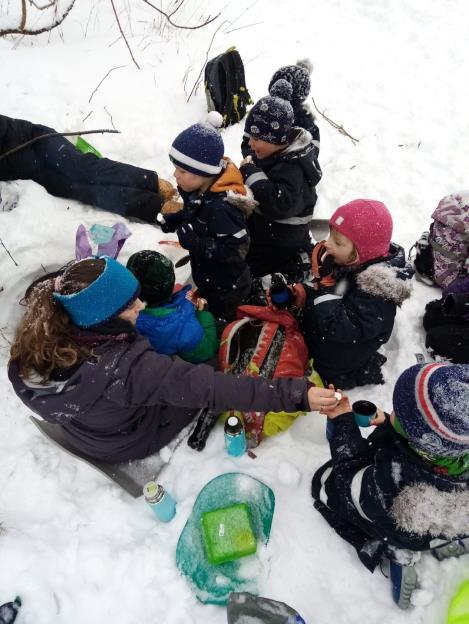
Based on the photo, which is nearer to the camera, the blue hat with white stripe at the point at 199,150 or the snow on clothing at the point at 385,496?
the snow on clothing at the point at 385,496

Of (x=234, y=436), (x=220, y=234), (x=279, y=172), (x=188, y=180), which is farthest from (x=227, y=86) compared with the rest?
(x=234, y=436)

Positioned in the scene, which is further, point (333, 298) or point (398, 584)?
point (333, 298)

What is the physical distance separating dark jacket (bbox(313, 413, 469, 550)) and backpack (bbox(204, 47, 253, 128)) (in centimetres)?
384

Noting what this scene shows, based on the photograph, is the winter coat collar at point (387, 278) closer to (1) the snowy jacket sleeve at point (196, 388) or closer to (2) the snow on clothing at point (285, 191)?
(1) the snowy jacket sleeve at point (196, 388)

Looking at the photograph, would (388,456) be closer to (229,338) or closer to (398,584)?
(398,584)

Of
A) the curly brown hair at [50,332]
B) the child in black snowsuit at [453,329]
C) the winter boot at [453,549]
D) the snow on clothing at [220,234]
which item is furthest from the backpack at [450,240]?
the curly brown hair at [50,332]

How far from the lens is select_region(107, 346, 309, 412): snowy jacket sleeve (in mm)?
1729

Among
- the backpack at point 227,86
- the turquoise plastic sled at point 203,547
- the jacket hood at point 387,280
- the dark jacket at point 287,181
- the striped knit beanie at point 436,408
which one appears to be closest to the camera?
the striped knit beanie at point 436,408

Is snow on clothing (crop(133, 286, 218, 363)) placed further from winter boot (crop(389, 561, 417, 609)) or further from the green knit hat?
winter boot (crop(389, 561, 417, 609))

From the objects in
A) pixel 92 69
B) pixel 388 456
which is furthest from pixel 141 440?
pixel 92 69

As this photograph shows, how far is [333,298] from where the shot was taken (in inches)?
96.6

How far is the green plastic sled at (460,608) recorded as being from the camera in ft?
5.66

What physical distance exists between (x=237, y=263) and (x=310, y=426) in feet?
3.95

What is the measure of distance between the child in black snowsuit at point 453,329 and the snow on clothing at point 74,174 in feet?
8.03
